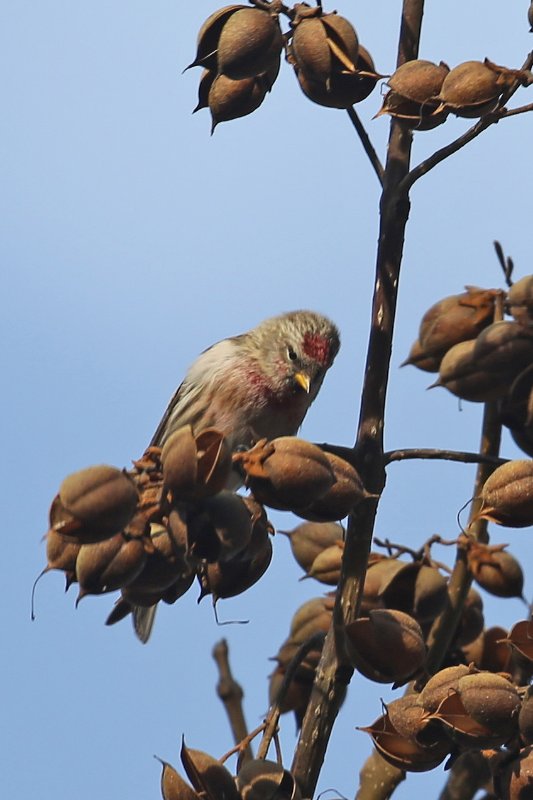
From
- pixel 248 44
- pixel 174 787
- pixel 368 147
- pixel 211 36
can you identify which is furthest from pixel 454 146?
pixel 174 787

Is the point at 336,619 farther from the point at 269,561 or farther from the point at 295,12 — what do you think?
the point at 295,12

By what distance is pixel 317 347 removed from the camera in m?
6.39

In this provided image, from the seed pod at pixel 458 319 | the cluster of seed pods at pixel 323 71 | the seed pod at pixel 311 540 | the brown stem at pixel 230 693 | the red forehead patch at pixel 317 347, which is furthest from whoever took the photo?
the red forehead patch at pixel 317 347

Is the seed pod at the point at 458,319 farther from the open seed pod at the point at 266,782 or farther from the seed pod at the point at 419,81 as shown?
the open seed pod at the point at 266,782

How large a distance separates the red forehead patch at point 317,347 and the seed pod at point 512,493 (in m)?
3.12

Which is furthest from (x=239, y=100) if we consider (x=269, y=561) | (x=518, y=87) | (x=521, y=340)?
(x=269, y=561)

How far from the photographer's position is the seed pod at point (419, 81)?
3.30 m

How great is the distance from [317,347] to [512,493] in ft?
10.6

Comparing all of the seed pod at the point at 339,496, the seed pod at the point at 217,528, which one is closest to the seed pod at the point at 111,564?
the seed pod at the point at 217,528

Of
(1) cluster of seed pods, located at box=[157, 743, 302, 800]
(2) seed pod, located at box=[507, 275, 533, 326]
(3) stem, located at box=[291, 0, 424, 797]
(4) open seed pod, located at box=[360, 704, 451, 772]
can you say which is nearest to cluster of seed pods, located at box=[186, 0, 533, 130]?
(3) stem, located at box=[291, 0, 424, 797]

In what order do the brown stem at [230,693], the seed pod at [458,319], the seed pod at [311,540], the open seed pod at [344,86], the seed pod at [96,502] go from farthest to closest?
the brown stem at [230,693] < the seed pod at [311,540] < the seed pod at [458,319] < the open seed pod at [344,86] < the seed pod at [96,502]

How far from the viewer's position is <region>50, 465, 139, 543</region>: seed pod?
8.89 feet

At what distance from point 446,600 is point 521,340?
0.81 metres

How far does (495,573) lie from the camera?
4.03 meters
